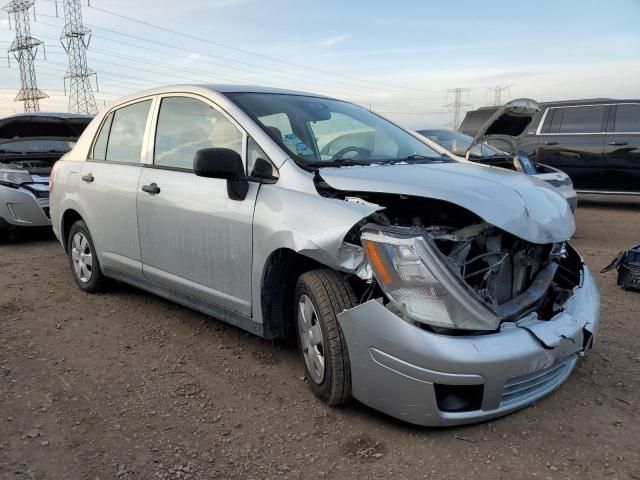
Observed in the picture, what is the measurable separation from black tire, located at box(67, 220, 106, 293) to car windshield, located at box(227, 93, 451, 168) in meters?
2.04

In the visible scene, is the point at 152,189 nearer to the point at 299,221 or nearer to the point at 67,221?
the point at 299,221

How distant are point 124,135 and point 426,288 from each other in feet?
9.72

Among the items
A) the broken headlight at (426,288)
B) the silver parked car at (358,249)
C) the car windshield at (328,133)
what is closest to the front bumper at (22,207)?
the silver parked car at (358,249)

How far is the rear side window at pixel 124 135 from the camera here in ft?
13.6

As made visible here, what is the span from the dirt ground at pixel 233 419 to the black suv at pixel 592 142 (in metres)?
6.16

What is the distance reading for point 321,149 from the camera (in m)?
3.37

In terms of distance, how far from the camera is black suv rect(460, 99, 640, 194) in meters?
9.41

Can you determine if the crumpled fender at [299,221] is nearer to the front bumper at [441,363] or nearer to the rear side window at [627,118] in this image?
the front bumper at [441,363]

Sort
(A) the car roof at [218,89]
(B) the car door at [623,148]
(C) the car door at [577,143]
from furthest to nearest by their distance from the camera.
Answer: (C) the car door at [577,143] < (B) the car door at [623,148] < (A) the car roof at [218,89]

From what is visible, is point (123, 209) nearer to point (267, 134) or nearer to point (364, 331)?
point (267, 134)

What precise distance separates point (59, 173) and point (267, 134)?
108 inches

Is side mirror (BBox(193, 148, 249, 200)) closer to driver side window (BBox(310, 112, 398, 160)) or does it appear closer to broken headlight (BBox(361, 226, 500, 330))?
driver side window (BBox(310, 112, 398, 160))

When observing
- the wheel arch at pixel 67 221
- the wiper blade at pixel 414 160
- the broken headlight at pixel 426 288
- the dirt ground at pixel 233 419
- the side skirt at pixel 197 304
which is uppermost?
the wiper blade at pixel 414 160

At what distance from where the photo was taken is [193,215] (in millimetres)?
3459
